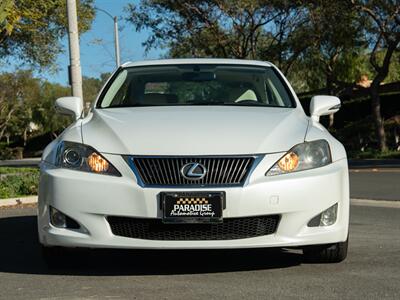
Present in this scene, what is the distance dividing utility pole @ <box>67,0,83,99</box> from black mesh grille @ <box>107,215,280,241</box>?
25.3ft

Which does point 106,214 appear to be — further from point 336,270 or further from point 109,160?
point 336,270

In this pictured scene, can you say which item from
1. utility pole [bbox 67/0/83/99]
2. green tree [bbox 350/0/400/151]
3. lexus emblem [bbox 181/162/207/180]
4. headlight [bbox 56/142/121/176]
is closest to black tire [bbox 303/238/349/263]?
lexus emblem [bbox 181/162/207/180]

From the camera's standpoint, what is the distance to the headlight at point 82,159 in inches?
184

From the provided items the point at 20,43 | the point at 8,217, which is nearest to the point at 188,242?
the point at 8,217

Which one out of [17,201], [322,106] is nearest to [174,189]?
[322,106]

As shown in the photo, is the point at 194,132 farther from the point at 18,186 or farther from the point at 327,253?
the point at 18,186

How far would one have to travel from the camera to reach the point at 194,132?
15.7 ft

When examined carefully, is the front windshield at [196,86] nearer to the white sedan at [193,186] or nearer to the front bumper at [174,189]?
the white sedan at [193,186]

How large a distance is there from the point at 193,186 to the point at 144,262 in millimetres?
1216

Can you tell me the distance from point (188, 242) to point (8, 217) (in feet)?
15.8

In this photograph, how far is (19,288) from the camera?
4.69 meters

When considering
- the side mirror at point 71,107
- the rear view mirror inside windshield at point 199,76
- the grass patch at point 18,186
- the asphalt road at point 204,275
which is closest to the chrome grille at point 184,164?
the asphalt road at point 204,275

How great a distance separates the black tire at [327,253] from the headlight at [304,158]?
0.67 m

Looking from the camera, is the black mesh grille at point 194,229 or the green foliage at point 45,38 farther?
the green foliage at point 45,38
